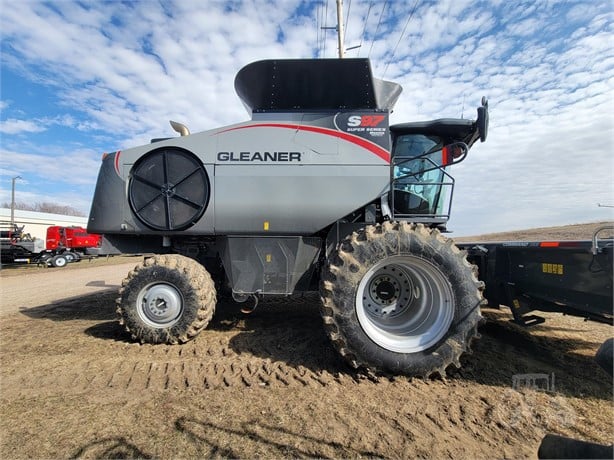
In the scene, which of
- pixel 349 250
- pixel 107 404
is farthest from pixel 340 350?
pixel 107 404

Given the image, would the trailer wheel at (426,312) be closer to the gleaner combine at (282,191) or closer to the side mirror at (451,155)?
the gleaner combine at (282,191)

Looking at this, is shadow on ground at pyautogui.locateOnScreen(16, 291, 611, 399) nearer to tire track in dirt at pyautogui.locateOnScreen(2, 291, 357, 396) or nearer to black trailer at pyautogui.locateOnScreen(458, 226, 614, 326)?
tire track in dirt at pyautogui.locateOnScreen(2, 291, 357, 396)

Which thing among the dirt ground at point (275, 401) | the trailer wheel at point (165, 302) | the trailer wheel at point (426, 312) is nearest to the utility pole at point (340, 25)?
the trailer wheel at point (426, 312)

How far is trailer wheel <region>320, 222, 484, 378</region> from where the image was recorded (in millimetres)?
3453

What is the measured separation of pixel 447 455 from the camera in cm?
234

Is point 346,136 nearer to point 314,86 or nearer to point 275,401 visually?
point 314,86

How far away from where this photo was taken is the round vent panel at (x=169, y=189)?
441 centimetres

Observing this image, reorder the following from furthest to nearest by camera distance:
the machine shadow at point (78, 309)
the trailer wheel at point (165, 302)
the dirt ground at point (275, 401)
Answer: the machine shadow at point (78, 309) → the trailer wheel at point (165, 302) → the dirt ground at point (275, 401)

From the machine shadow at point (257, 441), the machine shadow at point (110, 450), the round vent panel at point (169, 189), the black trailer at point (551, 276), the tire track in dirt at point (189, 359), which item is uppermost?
the round vent panel at point (169, 189)

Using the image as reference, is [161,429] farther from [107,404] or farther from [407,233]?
[407,233]

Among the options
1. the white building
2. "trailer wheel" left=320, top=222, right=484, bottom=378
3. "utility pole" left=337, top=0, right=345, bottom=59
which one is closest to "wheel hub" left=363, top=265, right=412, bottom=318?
"trailer wheel" left=320, top=222, right=484, bottom=378

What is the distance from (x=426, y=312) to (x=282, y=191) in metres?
2.27

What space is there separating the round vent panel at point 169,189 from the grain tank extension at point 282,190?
1 cm

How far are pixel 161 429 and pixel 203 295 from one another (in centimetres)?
183
